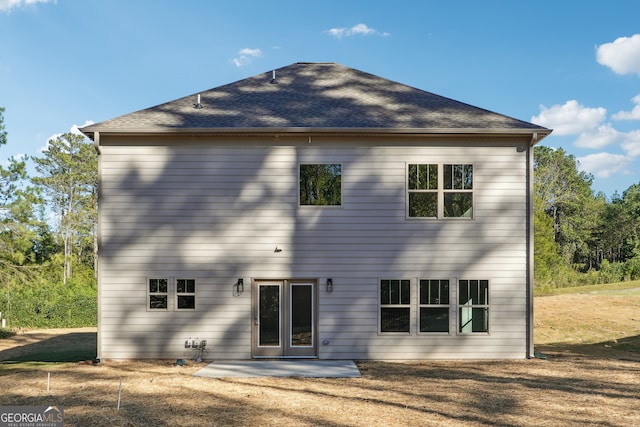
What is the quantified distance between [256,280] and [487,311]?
19.6ft

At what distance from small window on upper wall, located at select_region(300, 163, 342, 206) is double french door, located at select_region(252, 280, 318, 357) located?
2.10 metres

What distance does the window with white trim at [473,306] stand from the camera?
12.6m

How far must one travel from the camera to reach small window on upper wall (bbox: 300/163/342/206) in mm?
12664

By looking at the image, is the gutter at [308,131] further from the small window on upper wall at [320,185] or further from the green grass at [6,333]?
the green grass at [6,333]

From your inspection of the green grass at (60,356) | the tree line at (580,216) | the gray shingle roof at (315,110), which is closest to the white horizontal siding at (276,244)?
the gray shingle roof at (315,110)

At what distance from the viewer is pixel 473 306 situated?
1262 centimetres

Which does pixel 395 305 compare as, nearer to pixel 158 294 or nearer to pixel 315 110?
pixel 315 110

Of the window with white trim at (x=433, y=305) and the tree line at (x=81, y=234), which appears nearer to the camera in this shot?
the window with white trim at (x=433, y=305)

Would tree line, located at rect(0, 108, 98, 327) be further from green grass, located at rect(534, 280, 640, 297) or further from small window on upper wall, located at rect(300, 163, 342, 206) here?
green grass, located at rect(534, 280, 640, 297)

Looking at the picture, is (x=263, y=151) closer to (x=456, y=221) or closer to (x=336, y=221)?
(x=336, y=221)

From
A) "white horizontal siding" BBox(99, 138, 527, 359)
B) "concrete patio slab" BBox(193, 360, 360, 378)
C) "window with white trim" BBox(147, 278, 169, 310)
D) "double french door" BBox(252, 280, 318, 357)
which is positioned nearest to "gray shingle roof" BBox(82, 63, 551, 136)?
"white horizontal siding" BBox(99, 138, 527, 359)

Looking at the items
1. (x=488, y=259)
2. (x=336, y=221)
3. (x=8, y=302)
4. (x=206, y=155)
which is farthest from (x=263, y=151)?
(x=8, y=302)

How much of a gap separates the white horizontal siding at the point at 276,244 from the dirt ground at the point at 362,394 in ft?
2.55

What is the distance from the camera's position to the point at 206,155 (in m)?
12.7
